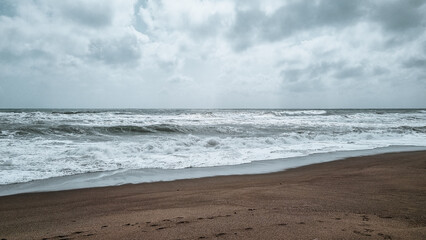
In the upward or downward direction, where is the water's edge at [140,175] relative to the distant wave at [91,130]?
downward

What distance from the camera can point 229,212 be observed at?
3314 millimetres

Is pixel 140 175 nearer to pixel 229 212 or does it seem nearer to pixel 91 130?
pixel 229 212

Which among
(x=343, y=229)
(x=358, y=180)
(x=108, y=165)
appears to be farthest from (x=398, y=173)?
(x=108, y=165)

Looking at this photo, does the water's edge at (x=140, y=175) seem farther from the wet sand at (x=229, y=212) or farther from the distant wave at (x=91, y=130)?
the distant wave at (x=91, y=130)

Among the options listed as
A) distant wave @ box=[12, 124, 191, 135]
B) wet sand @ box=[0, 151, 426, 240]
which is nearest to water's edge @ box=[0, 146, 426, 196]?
wet sand @ box=[0, 151, 426, 240]

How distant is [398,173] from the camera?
5.84 metres

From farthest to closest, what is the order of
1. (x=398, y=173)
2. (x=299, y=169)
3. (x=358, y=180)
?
(x=299, y=169) → (x=398, y=173) → (x=358, y=180)

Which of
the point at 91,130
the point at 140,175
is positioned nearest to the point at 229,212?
the point at 140,175

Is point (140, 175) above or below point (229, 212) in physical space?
below

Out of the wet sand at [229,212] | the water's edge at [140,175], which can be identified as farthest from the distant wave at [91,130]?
the wet sand at [229,212]

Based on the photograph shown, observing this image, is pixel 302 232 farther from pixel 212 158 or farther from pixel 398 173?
pixel 212 158

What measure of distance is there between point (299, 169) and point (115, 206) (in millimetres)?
5277

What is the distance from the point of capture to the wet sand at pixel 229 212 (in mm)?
2676

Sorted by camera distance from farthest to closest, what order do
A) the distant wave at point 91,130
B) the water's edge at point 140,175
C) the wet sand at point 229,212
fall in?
1. the distant wave at point 91,130
2. the water's edge at point 140,175
3. the wet sand at point 229,212
